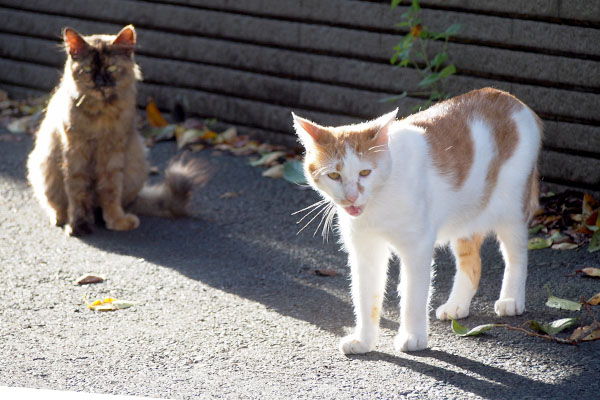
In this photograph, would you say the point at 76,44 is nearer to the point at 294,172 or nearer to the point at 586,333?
the point at 294,172

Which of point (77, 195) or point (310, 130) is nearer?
point (310, 130)

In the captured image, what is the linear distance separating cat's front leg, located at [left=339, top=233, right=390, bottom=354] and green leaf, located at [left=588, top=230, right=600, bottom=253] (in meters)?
1.71

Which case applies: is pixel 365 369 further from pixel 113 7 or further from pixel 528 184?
pixel 113 7

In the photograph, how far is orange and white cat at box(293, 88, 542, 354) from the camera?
3.21m

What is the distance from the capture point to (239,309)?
4.06 metres

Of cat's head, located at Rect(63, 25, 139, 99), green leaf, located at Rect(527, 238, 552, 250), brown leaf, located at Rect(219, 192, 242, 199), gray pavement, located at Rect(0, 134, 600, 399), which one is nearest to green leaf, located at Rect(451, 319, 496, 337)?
gray pavement, located at Rect(0, 134, 600, 399)

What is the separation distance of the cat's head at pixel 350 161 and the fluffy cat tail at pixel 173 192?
88.0 inches

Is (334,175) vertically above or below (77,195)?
above

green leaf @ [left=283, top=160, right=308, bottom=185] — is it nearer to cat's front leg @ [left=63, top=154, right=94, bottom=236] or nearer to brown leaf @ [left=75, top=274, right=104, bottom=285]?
cat's front leg @ [left=63, top=154, right=94, bottom=236]

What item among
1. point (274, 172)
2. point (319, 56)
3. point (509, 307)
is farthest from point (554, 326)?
point (319, 56)

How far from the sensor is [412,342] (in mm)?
3459

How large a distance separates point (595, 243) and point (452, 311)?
1306mm

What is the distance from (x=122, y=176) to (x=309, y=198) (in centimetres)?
134

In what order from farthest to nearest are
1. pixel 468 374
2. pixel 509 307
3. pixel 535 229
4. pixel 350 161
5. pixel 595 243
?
pixel 535 229, pixel 595 243, pixel 509 307, pixel 468 374, pixel 350 161
